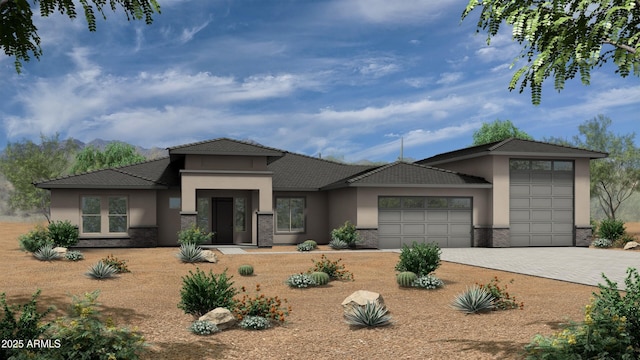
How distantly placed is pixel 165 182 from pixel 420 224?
1353 cm

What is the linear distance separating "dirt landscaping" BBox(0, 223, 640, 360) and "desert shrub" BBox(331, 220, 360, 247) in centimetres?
666

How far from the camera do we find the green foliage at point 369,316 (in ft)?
37.0

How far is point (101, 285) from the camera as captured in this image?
1608 cm

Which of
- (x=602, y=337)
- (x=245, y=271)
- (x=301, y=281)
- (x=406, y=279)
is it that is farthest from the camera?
(x=245, y=271)

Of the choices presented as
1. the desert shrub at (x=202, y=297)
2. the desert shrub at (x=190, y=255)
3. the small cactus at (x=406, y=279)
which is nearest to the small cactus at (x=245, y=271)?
the desert shrub at (x=190, y=255)

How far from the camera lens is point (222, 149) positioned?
2811 cm

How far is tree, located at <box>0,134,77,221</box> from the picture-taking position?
5044 centimetres

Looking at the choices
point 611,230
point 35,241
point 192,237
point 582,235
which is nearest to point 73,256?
point 35,241

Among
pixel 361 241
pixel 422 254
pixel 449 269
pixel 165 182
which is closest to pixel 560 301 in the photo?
pixel 422 254

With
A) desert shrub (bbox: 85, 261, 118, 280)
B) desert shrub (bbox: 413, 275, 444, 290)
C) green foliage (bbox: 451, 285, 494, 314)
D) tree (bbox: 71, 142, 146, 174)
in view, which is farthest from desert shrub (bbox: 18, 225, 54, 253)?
tree (bbox: 71, 142, 146, 174)

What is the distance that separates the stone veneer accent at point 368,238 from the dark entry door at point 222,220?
7.70 meters

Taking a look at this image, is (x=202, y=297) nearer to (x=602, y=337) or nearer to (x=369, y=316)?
(x=369, y=316)

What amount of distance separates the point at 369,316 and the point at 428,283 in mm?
4512

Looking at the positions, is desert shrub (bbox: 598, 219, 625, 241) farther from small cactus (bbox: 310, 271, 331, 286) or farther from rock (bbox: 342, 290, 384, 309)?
rock (bbox: 342, 290, 384, 309)
